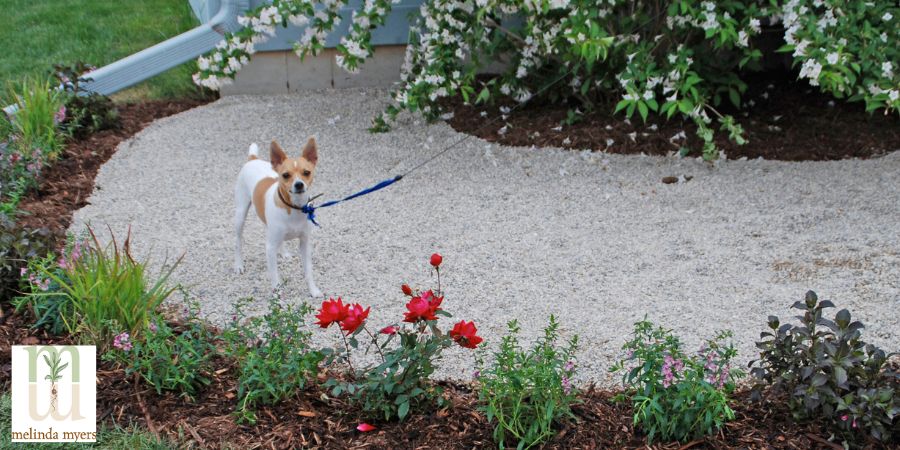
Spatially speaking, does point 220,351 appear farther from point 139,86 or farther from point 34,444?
point 139,86

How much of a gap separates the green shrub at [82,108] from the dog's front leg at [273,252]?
2757 millimetres

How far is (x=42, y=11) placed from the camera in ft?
30.5

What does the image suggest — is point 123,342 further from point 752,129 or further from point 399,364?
point 752,129

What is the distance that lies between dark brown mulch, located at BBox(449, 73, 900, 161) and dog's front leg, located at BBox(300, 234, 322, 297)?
2276 mm

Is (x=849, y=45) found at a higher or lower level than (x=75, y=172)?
higher

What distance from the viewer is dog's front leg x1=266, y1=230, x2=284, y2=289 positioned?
4.04 m

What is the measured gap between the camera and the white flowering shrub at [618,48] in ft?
16.3

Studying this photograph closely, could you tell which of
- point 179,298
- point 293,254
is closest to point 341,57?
point 293,254

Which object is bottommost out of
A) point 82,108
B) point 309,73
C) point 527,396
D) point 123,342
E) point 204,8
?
point 527,396

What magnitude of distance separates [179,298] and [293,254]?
711 mm

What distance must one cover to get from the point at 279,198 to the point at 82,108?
3.10 metres

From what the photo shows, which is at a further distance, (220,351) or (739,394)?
(220,351)

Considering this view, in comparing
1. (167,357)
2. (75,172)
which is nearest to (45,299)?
(167,357)

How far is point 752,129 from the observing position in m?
6.18
